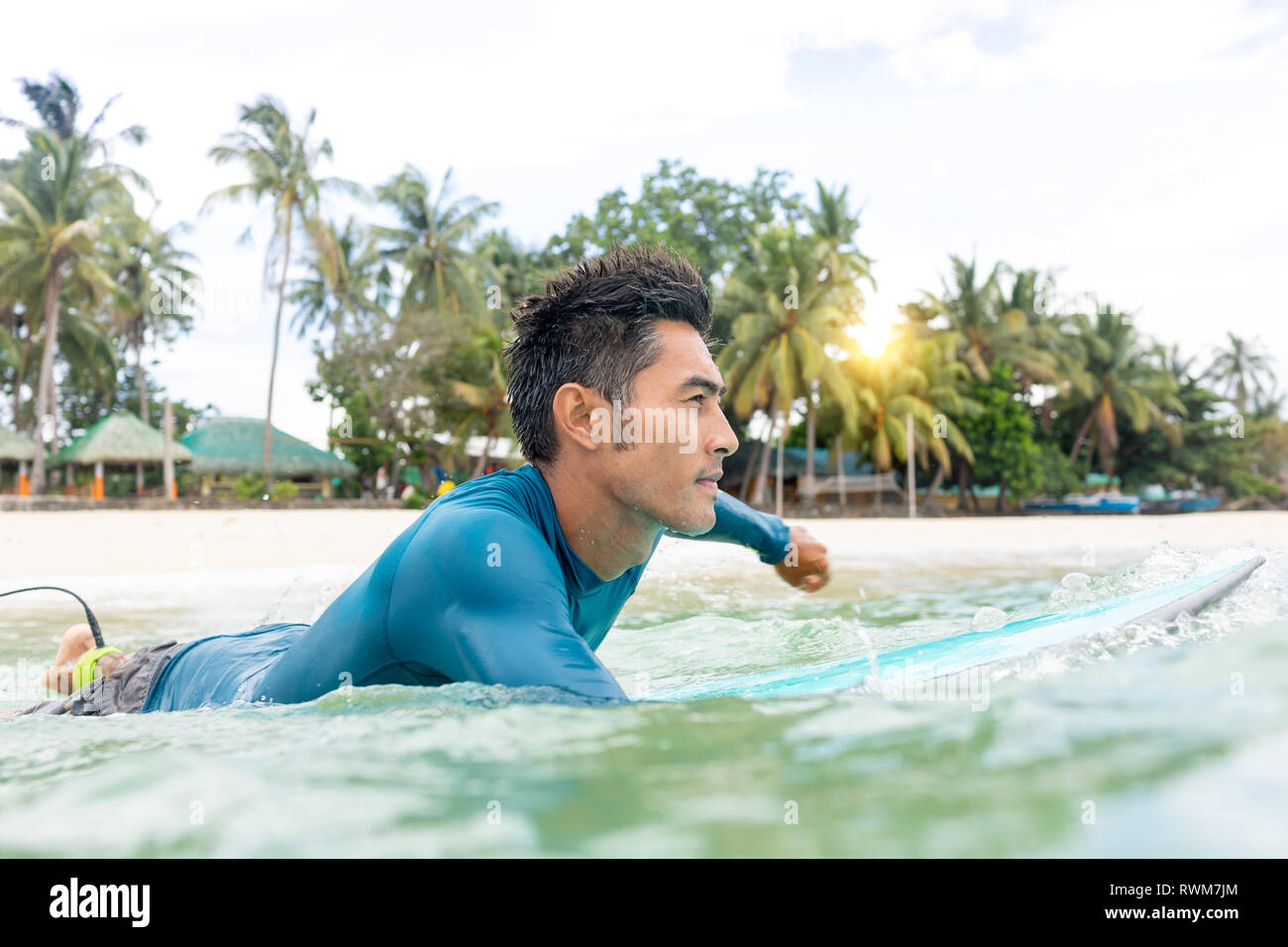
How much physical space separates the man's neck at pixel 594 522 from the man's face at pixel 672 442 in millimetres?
51

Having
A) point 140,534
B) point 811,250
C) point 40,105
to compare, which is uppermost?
point 40,105

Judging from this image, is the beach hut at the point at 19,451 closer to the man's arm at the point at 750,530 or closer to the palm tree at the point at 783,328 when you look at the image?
the palm tree at the point at 783,328

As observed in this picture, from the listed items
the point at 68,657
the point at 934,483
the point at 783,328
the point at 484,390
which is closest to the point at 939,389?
the point at 934,483

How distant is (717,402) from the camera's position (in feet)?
6.88

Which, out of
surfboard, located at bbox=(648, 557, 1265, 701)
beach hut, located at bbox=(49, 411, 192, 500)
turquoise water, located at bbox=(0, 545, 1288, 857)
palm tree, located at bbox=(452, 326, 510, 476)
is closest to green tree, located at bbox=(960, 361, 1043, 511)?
palm tree, located at bbox=(452, 326, 510, 476)

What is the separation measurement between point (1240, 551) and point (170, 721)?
13.7 feet

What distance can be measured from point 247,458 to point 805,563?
33403 mm

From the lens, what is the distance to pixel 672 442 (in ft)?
6.56

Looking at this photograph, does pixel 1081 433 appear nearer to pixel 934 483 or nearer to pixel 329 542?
pixel 934 483

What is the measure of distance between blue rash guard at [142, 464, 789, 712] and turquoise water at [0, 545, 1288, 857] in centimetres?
7

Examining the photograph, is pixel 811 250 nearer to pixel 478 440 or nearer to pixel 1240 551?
pixel 478 440

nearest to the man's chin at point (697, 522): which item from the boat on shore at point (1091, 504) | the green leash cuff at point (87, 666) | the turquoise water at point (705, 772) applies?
the turquoise water at point (705, 772)

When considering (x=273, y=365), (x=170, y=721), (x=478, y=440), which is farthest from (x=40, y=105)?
(x=170, y=721)

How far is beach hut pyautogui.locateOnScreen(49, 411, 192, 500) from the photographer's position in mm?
30734
